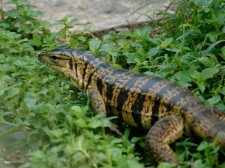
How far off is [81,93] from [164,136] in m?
1.56

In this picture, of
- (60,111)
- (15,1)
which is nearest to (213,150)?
(60,111)

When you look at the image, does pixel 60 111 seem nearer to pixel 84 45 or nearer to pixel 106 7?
pixel 84 45

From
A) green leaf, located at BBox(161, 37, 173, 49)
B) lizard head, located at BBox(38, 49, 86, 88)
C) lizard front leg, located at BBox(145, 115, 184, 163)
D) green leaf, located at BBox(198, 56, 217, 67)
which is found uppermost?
green leaf, located at BBox(161, 37, 173, 49)

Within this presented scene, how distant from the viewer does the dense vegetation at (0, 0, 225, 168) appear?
539cm

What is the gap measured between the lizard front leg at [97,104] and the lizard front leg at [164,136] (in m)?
0.45

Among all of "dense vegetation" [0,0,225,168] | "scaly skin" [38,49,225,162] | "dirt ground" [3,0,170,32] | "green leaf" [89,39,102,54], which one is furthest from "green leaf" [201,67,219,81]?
"dirt ground" [3,0,170,32]

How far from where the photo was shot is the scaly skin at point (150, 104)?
5613 mm

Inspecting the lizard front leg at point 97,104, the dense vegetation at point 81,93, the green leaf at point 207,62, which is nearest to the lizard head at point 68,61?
the dense vegetation at point 81,93

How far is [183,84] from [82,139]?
4.95 ft

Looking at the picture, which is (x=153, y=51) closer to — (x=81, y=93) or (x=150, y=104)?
(x=81, y=93)

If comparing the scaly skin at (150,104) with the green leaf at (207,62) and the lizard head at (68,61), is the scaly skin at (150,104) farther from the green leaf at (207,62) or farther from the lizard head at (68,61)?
the green leaf at (207,62)

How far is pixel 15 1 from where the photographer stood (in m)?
8.40

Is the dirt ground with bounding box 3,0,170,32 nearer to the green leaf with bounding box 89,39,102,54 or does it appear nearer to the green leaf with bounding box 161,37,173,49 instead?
the green leaf with bounding box 89,39,102,54

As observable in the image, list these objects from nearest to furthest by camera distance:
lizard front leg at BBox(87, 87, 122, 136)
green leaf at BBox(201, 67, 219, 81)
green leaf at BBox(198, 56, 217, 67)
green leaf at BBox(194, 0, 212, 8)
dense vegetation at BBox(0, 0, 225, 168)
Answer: dense vegetation at BBox(0, 0, 225, 168), lizard front leg at BBox(87, 87, 122, 136), green leaf at BBox(201, 67, 219, 81), green leaf at BBox(198, 56, 217, 67), green leaf at BBox(194, 0, 212, 8)
